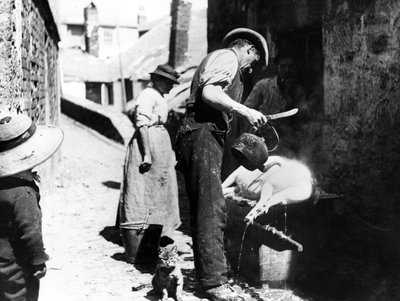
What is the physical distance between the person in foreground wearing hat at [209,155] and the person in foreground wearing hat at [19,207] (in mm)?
1581

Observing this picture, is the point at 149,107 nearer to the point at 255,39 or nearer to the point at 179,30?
the point at 255,39

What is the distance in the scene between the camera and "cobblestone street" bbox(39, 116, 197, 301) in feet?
16.0

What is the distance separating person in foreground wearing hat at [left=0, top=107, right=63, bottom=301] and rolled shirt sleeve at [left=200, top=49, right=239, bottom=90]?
1.62 meters

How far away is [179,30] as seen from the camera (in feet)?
97.8

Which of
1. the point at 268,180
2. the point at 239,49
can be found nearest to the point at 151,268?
the point at 268,180

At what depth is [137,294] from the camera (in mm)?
4723

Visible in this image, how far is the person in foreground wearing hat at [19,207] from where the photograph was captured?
120 inches

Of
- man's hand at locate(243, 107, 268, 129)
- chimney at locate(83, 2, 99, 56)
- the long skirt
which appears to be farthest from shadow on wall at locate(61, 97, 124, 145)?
chimney at locate(83, 2, 99, 56)

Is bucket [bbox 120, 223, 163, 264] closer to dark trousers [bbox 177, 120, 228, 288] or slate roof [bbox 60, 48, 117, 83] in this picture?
dark trousers [bbox 177, 120, 228, 288]

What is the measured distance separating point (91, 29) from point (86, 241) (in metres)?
39.3

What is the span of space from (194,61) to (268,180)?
2434 centimetres

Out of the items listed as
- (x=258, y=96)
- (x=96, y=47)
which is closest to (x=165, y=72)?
(x=258, y=96)

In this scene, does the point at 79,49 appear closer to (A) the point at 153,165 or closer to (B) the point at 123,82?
(B) the point at 123,82

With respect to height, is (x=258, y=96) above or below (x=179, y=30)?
below
